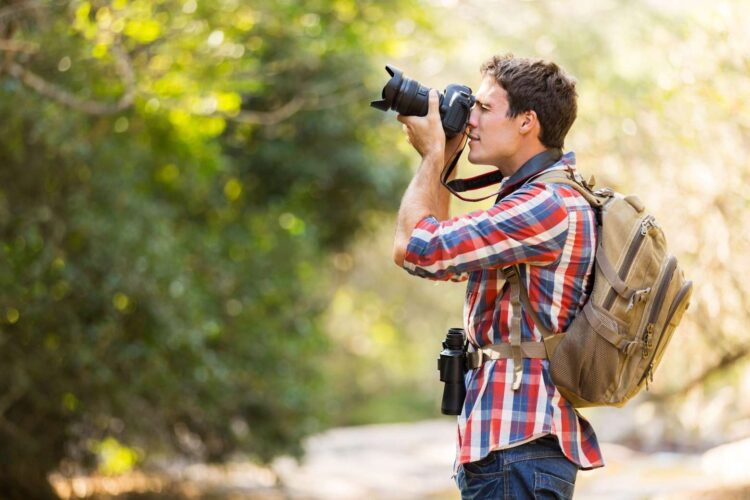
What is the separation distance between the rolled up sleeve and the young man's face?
0.20 metres

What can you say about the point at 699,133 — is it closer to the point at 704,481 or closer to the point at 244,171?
the point at 704,481

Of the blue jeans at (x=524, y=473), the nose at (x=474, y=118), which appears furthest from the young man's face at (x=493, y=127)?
the blue jeans at (x=524, y=473)

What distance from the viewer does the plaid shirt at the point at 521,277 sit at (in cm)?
234

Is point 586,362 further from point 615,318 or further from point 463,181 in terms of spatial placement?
point 463,181

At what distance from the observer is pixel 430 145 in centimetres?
251

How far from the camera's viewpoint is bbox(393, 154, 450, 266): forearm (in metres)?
2.40

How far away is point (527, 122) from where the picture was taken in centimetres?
251

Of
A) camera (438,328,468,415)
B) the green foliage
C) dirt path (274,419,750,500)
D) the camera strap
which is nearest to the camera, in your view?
camera (438,328,468,415)

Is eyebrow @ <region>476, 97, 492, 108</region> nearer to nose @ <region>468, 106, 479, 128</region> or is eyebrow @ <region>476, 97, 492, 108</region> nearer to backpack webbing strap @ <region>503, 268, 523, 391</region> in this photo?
nose @ <region>468, 106, 479, 128</region>

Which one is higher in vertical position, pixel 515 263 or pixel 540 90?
pixel 540 90

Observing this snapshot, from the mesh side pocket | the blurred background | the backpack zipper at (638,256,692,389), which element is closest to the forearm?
the mesh side pocket

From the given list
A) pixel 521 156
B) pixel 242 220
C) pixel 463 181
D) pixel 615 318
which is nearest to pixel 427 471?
pixel 242 220

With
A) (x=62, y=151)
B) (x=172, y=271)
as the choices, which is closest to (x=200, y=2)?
(x=62, y=151)

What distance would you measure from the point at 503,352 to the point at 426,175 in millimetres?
438
